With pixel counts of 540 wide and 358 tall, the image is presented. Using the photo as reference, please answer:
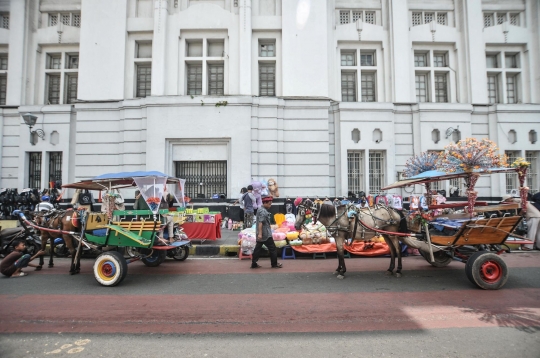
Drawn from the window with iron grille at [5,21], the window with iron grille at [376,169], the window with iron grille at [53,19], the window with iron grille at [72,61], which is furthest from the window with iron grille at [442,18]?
the window with iron grille at [5,21]

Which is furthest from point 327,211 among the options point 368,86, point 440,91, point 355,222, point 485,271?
point 440,91

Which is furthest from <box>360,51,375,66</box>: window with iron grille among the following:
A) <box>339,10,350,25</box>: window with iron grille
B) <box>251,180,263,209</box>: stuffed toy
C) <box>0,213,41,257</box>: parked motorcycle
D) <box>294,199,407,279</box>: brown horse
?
<box>0,213,41,257</box>: parked motorcycle

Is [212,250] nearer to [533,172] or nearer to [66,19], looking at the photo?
[66,19]

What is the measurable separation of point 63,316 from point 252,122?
1175 cm

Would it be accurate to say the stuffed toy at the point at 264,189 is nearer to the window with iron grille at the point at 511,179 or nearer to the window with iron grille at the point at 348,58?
the window with iron grille at the point at 348,58

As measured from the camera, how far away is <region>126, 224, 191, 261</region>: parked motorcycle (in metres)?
7.51

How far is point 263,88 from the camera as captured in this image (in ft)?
53.6

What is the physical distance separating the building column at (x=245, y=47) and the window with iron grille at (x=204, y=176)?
155 inches

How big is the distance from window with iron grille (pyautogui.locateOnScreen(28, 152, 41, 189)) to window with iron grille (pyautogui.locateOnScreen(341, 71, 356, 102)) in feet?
55.4

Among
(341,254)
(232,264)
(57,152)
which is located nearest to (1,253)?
(232,264)

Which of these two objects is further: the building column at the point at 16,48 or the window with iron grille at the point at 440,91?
the window with iron grille at the point at 440,91

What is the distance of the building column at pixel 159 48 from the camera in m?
15.3

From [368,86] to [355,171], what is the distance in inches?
194

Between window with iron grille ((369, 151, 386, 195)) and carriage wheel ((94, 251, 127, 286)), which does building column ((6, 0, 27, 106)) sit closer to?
carriage wheel ((94, 251, 127, 286))
